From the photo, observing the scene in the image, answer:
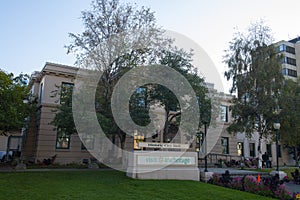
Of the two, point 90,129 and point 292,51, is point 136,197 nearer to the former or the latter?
point 90,129

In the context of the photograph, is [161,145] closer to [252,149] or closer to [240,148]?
[240,148]

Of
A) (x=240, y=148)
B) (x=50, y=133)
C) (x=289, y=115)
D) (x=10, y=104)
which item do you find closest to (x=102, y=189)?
(x=10, y=104)

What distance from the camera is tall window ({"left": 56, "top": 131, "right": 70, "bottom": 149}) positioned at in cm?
2317

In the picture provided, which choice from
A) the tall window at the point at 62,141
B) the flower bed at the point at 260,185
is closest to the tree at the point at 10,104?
the tall window at the point at 62,141

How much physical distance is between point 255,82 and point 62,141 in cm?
1707

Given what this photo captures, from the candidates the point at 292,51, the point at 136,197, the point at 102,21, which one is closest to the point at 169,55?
the point at 102,21

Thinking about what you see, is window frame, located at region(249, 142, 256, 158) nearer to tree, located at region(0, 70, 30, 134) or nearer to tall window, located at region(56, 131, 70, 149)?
tall window, located at region(56, 131, 70, 149)

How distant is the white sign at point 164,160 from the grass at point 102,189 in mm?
1157

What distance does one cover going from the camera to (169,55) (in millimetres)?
17281

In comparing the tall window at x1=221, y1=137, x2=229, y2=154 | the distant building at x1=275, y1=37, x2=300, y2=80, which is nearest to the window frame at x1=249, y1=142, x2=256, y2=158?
the tall window at x1=221, y1=137, x2=229, y2=154

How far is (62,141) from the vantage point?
23.4m

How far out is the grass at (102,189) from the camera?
915cm

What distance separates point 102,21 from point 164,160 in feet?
30.3

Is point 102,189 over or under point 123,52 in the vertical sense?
under
